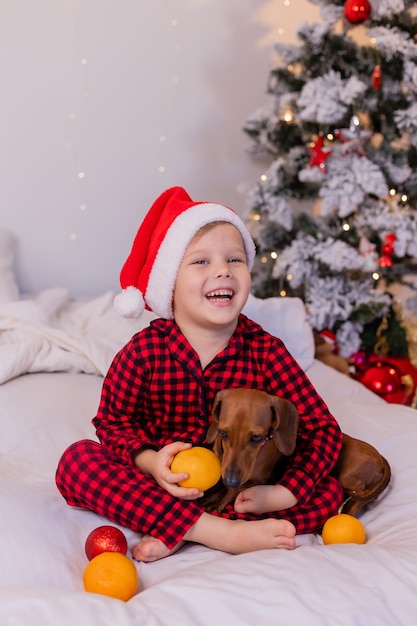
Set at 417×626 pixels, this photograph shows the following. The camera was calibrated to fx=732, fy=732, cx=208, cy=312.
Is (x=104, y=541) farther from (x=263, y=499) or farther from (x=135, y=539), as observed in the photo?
(x=263, y=499)

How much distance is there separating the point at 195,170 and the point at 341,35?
2.46ft

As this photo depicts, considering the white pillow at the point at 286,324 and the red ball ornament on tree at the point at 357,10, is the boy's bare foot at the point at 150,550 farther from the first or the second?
the red ball ornament on tree at the point at 357,10

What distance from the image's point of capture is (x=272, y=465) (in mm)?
1289

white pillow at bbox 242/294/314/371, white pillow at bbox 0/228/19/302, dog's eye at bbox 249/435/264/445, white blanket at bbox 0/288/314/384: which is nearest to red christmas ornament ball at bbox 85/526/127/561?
dog's eye at bbox 249/435/264/445

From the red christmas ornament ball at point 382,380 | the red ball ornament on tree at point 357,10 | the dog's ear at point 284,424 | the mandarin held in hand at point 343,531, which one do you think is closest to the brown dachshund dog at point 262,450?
the dog's ear at point 284,424

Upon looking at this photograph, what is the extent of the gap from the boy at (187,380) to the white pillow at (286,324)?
63 cm

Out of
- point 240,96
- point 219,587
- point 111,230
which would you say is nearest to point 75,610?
point 219,587

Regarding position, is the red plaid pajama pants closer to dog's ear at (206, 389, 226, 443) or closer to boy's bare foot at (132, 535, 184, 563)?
boy's bare foot at (132, 535, 184, 563)

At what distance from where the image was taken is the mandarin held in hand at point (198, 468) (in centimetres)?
116

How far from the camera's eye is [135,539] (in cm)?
126

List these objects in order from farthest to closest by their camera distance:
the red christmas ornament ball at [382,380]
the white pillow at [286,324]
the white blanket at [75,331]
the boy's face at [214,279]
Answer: the red christmas ornament ball at [382,380], the white pillow at [286,324], the white blanket at [75,331], the boy's face at [214,279]

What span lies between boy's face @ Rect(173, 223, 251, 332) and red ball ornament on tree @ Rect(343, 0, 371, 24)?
1.31m

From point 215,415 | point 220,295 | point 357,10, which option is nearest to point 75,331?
point 220,295

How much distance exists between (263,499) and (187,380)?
0.28 meters
